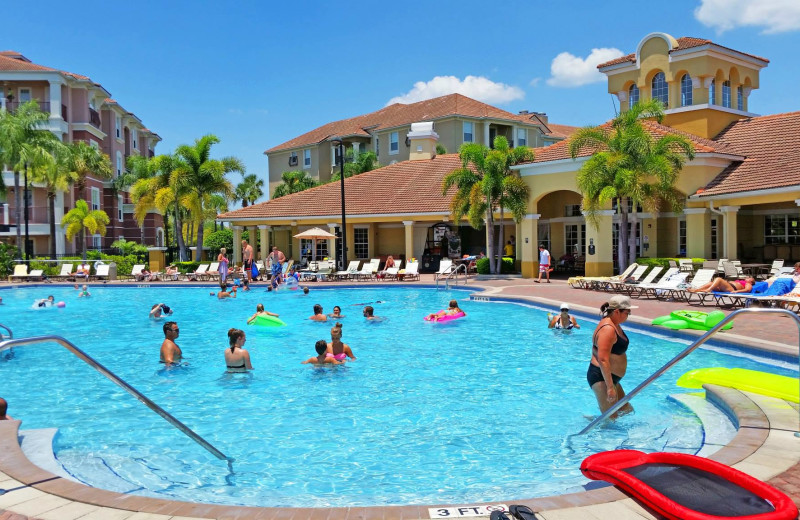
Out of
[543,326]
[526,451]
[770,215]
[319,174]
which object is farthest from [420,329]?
[319,174]

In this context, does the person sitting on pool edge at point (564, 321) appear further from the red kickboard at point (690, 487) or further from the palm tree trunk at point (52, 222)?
the palm tree trunk at point (52, 222)

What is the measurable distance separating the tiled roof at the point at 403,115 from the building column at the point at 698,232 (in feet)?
102

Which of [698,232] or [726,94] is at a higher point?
[726,94]

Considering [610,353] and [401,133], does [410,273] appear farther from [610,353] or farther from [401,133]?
[401,133]

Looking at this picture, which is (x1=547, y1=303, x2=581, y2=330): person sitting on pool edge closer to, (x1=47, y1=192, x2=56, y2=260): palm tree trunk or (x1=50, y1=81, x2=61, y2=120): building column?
(x1=47, y1=192, x2=56, y2=260): palm tree trunk

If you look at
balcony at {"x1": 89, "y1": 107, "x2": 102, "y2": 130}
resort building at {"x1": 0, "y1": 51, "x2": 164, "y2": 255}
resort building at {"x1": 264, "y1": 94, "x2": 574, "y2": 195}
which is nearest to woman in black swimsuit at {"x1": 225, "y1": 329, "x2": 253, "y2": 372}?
resort building at {"x1": 0, "y1": 51, "x2": 164, "y2": 255}

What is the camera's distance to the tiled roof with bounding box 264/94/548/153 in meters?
54.9

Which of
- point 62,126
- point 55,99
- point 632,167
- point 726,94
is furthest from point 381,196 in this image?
point 55,99

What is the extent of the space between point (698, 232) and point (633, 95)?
9.36 m

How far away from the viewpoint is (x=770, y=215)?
2616cm

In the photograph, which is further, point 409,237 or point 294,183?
point 294,183

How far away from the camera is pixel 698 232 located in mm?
24531

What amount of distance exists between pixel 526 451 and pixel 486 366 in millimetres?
4616

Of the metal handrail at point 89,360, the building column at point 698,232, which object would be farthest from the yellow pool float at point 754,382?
the building column at point 698,232
